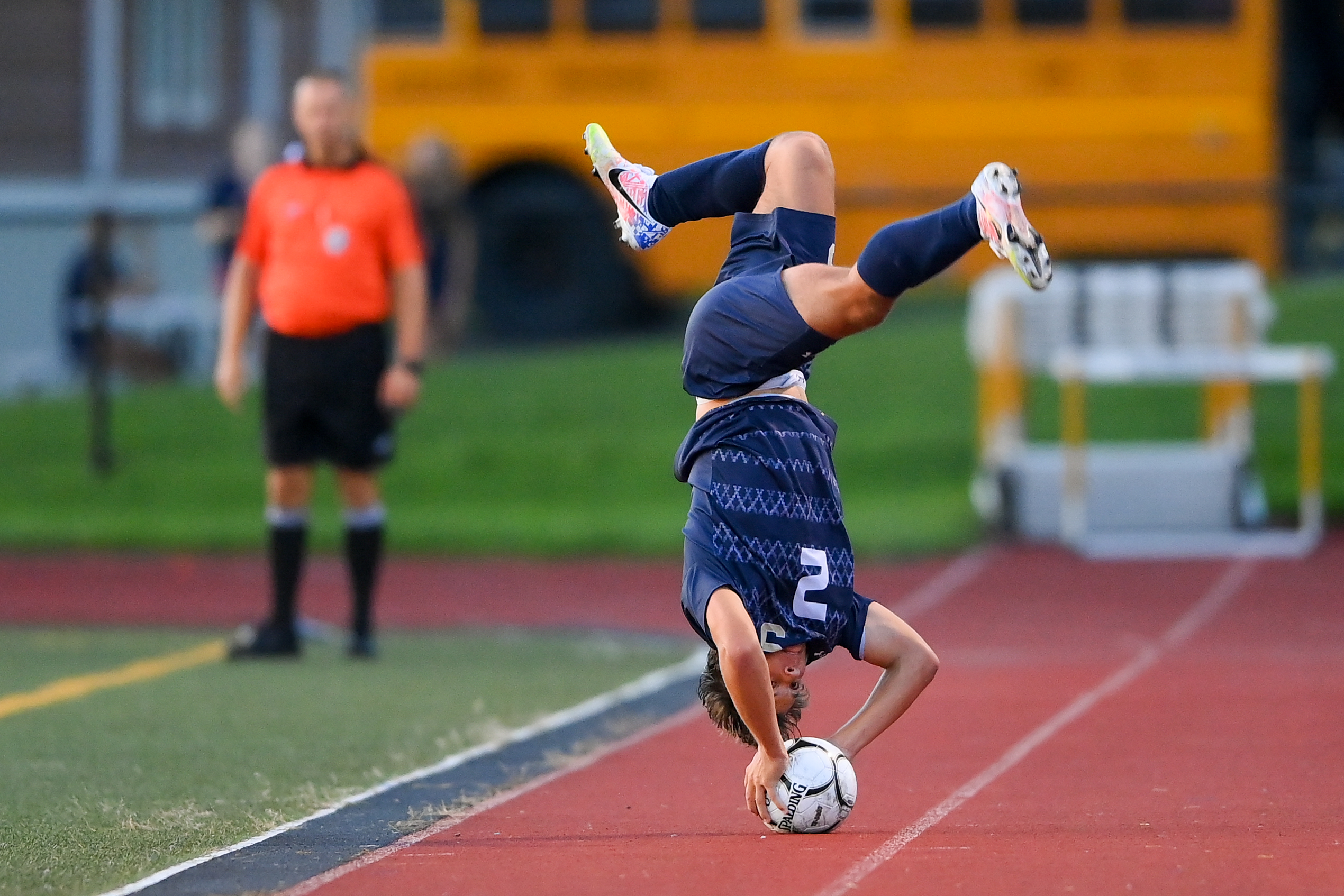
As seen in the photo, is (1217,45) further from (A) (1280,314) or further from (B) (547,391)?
(B) (547,391)

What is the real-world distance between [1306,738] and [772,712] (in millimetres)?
2383

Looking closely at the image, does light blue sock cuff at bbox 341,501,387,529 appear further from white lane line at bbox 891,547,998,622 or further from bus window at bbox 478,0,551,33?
bus window at bbox 478,0,551,33

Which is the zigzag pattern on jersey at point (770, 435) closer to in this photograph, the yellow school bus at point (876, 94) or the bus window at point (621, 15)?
the yellow school bus at point (876, 94)

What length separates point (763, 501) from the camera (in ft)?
16.9

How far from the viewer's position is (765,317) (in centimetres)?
521

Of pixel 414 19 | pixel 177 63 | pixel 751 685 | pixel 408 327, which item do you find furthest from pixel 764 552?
pixel 177 63

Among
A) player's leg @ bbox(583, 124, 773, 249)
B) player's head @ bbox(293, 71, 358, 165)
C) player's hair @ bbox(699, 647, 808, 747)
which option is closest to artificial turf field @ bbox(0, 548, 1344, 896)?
player's hair @ bbox(699, 647, 808, 747)

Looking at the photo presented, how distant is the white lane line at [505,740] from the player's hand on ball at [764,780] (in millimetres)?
1103

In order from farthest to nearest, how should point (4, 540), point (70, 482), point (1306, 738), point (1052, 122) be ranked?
1. point (1052, 122)
2. point (70, 482)
3. point (4, 540)
4. point (1306, 738)

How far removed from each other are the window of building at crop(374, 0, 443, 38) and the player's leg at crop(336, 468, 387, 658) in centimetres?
930

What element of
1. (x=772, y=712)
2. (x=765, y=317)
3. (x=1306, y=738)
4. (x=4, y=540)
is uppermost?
(x=765, y=317)

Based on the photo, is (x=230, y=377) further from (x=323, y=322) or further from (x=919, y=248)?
(x=919, y=248)

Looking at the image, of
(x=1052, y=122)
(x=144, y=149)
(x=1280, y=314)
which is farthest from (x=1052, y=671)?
(x=144, y=149)

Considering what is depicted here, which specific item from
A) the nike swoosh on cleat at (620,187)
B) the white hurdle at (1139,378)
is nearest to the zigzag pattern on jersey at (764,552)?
the nike swoosh on cleat at (620,187)
